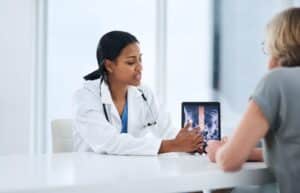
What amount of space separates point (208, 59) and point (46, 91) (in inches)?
58.9

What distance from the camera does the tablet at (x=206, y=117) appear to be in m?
1.65

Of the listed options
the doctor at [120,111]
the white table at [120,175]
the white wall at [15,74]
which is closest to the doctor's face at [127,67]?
the doctor at [120,111]

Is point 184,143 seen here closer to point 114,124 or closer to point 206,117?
point 206,117

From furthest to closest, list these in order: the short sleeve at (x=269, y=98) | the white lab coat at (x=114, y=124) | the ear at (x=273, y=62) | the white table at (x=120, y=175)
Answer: the white lab coat at (x=114, y=124) < the ear at (x=273, y=62) < the short sleeve at (x=269, y=98) < the white table at (x=120, y=175)

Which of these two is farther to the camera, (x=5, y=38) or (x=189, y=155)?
(x=5, y=38)

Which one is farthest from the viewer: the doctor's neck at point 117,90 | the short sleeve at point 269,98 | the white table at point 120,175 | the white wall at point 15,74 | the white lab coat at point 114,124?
the white wall at point 15,74

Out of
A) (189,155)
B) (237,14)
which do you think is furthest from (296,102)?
(237,14)

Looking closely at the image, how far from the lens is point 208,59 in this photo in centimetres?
394

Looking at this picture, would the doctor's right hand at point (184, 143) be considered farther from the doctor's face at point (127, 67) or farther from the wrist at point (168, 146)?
the doctor's face at point (127, 67)

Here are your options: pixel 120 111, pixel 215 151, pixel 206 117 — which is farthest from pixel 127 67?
pixel 215 151

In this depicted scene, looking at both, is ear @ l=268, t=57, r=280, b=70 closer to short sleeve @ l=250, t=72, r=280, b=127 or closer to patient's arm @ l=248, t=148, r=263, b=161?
short sleeve @ l=250, t=72, r=280, b=127

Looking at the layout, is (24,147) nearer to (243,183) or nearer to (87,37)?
(87,37)

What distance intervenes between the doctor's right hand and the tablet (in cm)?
4

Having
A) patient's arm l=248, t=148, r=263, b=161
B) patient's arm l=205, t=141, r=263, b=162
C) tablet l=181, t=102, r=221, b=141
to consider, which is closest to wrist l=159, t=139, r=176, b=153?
tablet l=181, t=102, r=221, b=141
